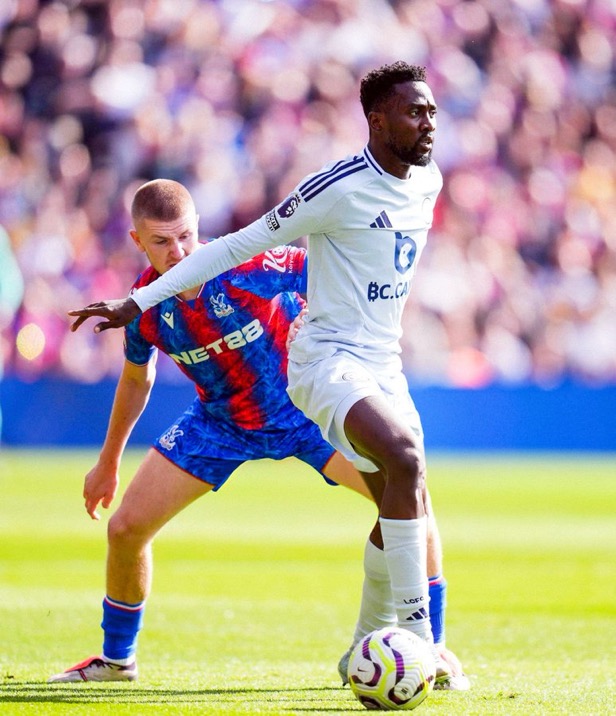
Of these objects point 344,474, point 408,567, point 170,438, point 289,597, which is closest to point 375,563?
point 344,474

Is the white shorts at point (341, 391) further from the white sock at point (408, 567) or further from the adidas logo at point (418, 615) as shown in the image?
the adidas logo at point (418, 615)

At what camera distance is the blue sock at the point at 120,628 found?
623cm

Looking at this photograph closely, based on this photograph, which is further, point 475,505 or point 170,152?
point 170,152

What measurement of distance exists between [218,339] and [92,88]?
15167 mm

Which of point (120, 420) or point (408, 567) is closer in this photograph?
Result: point (408, 567)

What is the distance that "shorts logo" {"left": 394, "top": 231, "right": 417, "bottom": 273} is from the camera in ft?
18.9

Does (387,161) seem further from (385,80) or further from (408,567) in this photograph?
(408,567)

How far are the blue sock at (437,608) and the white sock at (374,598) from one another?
17cm

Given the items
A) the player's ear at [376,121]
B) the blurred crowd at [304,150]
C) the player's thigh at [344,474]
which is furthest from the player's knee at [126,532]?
the blurred crowd at [304,150]

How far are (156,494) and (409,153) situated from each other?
1.90 meters

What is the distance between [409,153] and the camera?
5703 millimetres

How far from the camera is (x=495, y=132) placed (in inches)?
948

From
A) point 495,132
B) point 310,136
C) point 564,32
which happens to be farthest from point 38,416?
point 564,32

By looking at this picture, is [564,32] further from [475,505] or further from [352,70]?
[475,505]
